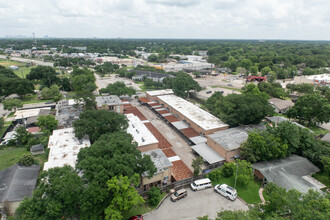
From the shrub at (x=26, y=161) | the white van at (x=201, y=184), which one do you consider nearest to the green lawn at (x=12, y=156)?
the shrub at (x=26, y=161)

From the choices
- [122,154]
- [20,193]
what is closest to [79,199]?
[122,154]

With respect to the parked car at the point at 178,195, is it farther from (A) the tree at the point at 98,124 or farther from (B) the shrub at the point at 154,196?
(A) the tree at the point at 98,124

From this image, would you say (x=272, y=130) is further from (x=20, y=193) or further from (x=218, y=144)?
(x=20, y=193)

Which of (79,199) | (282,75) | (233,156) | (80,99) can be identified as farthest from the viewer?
(282,75)

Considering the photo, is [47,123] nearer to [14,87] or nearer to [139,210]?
[139,210]

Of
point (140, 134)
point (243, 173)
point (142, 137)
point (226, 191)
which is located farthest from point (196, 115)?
point (226, 191)

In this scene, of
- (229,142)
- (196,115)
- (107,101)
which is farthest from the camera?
(107,101)
